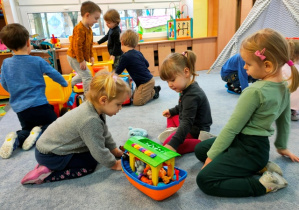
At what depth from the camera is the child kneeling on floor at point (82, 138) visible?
1.04 meters

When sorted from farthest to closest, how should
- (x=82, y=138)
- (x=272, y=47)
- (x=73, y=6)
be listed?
(x=73, y=6) → (x=82, y=138) → (x=272, y=47)

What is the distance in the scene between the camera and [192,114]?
1.25 metres

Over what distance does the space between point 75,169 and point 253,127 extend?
→ 2.89 ft

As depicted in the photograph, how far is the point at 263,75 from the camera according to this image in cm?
91

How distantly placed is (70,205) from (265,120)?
90 centimetres

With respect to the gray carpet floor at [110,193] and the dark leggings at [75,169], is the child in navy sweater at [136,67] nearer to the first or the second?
the gray carpet floor at [110,193]

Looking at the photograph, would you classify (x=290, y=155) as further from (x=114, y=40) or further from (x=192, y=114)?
(x=114, y=40)

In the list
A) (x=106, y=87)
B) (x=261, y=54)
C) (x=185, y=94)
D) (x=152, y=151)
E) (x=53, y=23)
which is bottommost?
(x=152, y=151)

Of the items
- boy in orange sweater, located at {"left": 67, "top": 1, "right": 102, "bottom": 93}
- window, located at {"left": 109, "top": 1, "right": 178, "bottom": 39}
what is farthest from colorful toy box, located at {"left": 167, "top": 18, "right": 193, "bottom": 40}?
boy in orange sweater, located at {"left": 67, "top": 1, "right": 102, "bottom": 93}

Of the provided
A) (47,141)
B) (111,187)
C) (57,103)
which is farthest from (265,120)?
(57,103)

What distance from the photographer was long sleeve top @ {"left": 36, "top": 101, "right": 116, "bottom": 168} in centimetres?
105

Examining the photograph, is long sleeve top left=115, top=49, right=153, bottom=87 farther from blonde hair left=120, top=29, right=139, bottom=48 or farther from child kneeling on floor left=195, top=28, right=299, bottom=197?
child kneeling on floor left=195, top=28, right=299, bottom=197

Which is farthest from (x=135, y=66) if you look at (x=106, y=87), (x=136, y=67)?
(x=106, y=87)

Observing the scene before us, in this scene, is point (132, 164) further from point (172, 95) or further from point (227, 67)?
point (227, 67)
